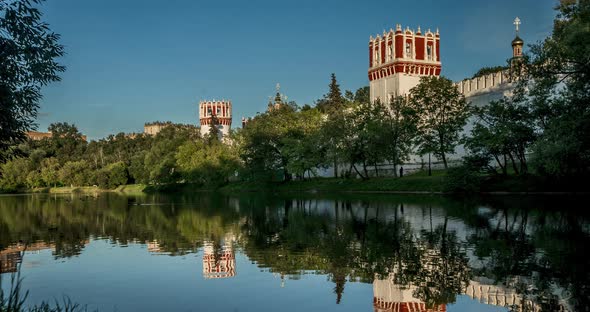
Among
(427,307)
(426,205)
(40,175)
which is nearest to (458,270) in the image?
(427,307)

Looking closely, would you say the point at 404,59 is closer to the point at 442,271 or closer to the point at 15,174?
the point at 442,271

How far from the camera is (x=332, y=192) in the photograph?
5841cm

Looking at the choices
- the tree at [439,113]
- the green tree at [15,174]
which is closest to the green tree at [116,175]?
the green tree at [15,174]

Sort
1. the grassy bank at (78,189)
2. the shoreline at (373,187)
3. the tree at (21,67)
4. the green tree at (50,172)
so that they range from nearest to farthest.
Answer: the tree at (21,67), the shoreline at (373,187), the grassy bank at (78,189), the green tree at (50,172)

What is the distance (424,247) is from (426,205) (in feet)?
58.0

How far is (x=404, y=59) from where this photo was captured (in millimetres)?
63094

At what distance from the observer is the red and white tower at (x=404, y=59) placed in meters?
63.2

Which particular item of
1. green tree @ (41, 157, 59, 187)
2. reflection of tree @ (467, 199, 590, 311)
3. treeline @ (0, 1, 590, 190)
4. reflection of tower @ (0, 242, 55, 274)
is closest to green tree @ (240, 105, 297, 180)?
treeline @ (0, 1, 590, 190)

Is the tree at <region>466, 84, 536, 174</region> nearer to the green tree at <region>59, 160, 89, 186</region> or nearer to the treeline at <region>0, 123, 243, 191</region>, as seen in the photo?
the treeline at <region>0, 123, 243, 191</region>

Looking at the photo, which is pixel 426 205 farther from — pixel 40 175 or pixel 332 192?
pixel 40 175

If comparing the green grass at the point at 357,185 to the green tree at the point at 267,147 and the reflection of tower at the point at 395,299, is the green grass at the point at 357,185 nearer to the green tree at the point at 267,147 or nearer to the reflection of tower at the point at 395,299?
the green tree at the point at 267,147

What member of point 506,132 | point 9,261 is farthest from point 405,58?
point 9,261

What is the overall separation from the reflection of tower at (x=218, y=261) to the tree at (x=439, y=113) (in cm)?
3411

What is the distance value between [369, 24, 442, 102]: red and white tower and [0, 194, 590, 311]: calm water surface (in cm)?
3644
